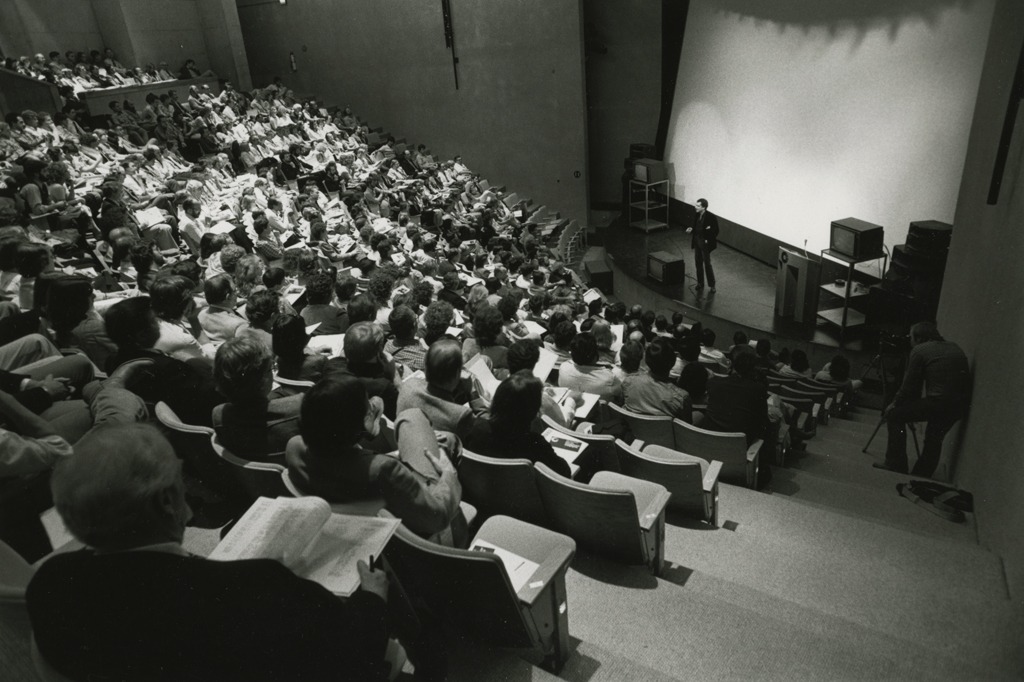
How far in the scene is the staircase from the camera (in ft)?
7.16

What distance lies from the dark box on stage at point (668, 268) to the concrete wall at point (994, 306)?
13.0ft

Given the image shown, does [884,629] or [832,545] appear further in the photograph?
[832,545]

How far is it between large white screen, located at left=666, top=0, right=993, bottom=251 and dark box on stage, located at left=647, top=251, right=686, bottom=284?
5.73 ft

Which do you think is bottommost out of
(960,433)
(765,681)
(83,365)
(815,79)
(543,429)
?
(960,433)

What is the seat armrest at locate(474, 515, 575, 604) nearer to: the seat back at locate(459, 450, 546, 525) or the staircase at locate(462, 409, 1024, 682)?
the seat back at locate(459, 450, 546, 525)

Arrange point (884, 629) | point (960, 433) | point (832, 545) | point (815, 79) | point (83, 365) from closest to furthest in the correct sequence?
point (884, 629) < point (83, 365) < point (832, 545) < point (960, 433) < point (815, 79)

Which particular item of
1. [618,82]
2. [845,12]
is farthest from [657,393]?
[618,82]

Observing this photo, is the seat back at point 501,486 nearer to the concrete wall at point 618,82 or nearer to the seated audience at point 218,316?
the seated audience at point 218,316

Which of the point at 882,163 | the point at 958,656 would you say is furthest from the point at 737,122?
the point at 958,656

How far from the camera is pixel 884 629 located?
8.46 ft

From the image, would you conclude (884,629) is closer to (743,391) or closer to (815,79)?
(743,391)

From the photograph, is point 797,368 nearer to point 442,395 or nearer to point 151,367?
point 442,395

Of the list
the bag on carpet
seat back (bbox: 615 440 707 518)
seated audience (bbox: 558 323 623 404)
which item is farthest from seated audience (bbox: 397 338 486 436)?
the bag on carpet

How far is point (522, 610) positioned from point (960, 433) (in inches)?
184
